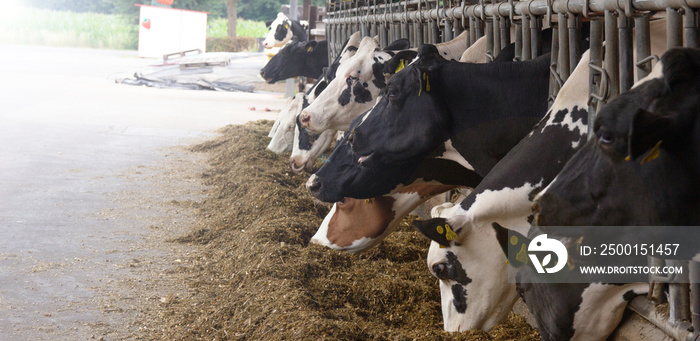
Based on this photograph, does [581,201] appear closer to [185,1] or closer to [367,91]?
[367,91]

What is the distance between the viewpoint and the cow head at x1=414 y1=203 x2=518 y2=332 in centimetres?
263

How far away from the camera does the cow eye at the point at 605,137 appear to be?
1616 millimetres

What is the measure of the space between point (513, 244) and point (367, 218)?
5.73 feet

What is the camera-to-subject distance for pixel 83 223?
19.2ft

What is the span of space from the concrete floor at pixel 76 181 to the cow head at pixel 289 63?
136 cm

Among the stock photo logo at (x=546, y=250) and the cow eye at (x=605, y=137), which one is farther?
the stock photo logo at (x=546, y=250)

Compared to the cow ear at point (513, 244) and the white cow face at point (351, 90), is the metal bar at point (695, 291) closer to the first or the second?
the cow ear at point (513, 244)

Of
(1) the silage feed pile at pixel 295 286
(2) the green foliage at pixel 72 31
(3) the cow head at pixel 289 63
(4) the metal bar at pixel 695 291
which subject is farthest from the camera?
(2) the green foliage at pixel 72 31

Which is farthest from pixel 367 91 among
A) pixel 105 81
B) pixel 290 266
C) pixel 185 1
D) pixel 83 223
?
pixel 185 1

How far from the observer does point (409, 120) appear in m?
3.14

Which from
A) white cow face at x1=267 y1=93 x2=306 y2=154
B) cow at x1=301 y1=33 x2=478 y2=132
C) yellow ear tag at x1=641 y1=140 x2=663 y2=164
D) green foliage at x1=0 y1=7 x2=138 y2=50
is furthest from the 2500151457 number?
green foliage at x1=0 y1=7 x2=138 y2=50

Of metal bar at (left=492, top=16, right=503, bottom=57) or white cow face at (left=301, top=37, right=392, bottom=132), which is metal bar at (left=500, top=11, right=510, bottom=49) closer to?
metal bar at (left=492, top=16, right=503, bottom=57)

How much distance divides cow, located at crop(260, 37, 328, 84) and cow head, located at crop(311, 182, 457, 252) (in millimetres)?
5374

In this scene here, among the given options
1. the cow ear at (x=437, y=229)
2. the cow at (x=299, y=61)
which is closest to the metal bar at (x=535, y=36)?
the cow ear at (x=437, y=229)
